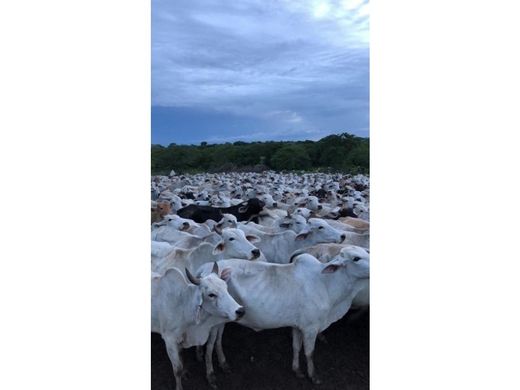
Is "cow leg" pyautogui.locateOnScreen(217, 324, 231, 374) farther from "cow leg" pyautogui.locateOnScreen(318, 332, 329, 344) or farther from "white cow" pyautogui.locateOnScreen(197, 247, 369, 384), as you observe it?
"cow leg" pyautogui.locateOnScreen(318, 332, 329, 344)

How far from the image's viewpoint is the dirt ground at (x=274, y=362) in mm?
3127

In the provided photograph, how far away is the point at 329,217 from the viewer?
616 centimetres

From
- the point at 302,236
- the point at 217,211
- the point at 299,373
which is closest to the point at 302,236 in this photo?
the point at 302,236

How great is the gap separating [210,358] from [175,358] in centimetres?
22

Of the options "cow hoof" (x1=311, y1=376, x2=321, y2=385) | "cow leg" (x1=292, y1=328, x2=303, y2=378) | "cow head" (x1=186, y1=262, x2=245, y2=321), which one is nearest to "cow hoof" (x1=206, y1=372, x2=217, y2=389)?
"cow head" (x1=186, y1=262, x2=245, y2=321)

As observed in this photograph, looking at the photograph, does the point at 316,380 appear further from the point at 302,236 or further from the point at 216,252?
the point at 302,236

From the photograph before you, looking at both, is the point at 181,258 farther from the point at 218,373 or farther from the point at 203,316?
the point at 218,373

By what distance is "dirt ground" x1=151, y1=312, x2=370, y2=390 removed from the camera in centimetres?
313

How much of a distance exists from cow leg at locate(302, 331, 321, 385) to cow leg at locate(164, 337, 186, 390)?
786 mm

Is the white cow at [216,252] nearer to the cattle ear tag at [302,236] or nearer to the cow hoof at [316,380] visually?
the cattle ear tag at [302,236]

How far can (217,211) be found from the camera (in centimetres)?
673
